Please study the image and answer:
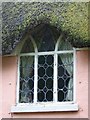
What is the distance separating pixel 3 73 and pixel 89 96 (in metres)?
1.69

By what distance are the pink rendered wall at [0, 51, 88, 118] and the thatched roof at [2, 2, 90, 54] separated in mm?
297

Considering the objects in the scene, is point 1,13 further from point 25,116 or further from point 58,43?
point 25,116

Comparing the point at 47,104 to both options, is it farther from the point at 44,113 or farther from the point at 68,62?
the point at 68,62

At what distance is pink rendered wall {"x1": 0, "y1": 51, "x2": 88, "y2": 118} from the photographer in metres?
8.89

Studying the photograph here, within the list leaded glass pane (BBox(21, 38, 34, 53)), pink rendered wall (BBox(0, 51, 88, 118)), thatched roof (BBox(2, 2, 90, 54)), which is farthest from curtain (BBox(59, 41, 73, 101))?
leaded glass pane (BBox(21, 38, 34, 53))

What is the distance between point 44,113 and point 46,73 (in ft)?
2.50

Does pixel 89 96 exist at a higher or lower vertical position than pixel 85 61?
lower

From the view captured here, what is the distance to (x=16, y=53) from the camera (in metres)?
9.56

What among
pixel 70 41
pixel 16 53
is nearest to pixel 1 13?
pixel 16 53

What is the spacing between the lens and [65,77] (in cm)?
928

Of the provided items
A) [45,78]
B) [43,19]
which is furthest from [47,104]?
[43,19]

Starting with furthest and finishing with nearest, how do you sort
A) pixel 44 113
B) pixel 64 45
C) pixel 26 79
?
pixel 26 79 → pixel 64 45 → pixel 44 113

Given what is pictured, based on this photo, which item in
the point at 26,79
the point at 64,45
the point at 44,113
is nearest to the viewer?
the point at 44,113

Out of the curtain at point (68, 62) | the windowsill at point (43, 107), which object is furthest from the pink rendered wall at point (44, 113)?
the curtain at point (68, 62)
